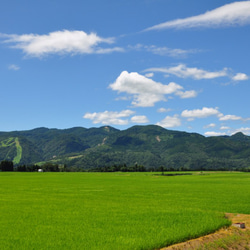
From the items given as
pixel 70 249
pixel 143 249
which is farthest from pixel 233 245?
pixel 70 249

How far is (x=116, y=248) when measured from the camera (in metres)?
18.8

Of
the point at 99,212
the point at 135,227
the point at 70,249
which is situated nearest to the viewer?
the point at 70,249

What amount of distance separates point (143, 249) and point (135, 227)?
5.81 meters

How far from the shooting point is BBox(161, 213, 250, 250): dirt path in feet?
67.2

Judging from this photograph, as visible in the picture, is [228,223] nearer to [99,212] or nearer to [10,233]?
[99,212]

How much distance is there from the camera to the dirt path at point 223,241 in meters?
20.5

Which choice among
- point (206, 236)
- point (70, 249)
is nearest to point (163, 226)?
point (206, 236)

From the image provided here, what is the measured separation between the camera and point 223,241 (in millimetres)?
21812

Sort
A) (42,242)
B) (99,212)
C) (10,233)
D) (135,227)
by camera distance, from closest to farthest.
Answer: (42,242), (10,233), (135,227), (99,212)

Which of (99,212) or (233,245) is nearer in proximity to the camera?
(233,245)

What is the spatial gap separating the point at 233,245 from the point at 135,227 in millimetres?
8078

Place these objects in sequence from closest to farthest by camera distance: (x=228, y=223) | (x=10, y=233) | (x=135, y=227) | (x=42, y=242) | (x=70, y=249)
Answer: (x=70, y=249), (x=42, y=242), (x=10, y=233), (x=135, y=227), (x=228, y=223)

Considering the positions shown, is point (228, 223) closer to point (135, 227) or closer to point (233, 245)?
point (233, 245)

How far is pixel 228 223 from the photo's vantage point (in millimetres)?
26859
